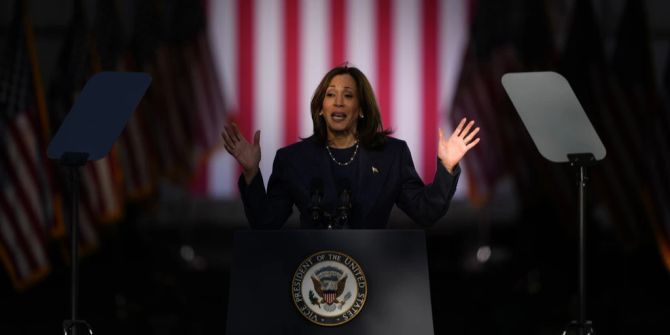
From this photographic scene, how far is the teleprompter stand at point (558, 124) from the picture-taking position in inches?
101

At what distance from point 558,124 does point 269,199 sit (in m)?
0.83

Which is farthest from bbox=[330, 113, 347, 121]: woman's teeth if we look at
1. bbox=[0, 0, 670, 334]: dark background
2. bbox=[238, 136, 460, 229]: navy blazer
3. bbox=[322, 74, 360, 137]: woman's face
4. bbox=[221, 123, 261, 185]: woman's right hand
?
bbox=[0, 0, 670, 334]: dark background

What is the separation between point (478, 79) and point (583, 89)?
977 millimetres

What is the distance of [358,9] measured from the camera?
6.87 m

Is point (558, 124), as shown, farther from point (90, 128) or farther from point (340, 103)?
point (90, 128)

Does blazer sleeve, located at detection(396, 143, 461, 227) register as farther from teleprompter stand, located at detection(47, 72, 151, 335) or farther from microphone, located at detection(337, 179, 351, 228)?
teleprompter stand, located at detection(47, 72, 151, 335)

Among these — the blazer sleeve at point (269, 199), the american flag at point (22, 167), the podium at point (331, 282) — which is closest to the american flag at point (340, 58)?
the american flag at point (22, 167)

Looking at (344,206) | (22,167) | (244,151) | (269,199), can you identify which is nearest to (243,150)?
(244,151)

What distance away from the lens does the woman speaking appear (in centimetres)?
255

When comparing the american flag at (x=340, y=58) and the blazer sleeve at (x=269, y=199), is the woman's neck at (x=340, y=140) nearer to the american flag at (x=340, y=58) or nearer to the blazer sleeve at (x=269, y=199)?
the blazer sleeve at (x=269, y=199)

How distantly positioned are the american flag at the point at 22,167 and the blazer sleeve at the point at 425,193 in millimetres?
3279

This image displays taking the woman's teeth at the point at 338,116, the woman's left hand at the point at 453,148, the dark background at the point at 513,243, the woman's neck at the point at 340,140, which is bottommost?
the dark background at the point at 513,243

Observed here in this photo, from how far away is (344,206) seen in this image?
2.35m

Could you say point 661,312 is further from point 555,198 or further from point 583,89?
point 583,89
